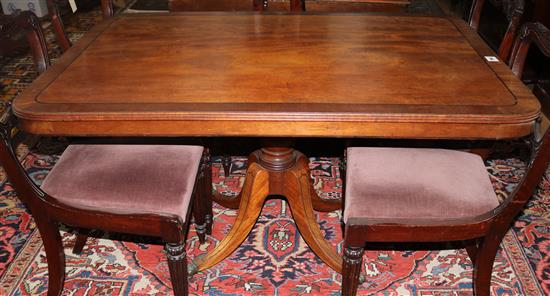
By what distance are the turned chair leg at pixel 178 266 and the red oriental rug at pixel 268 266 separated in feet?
0.79

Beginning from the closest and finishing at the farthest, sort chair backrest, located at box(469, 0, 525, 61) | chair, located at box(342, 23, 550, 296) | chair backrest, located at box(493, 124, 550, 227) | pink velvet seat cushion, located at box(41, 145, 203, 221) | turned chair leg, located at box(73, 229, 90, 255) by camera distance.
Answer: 1. chair backrest, located at box(493, 124, 550, 227)
2. chair, located at box(342, 23, 550, 296)
3. pink velvet seat cushion, located at box(41, 145, 203, 221)
4. chair backrest, located at box(469, 0, 525, 61)
5. turned chair leg, located at box(73, 229, 90, 255)

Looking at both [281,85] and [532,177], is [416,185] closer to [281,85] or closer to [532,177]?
[532,177]

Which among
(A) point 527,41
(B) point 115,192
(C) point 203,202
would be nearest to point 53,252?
(B) point 115,192

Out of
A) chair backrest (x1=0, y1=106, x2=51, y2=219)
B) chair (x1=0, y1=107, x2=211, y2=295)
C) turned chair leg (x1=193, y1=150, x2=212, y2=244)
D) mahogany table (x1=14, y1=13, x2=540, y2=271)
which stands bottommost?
turned chair leg (x1=193, y1=150, x2=212, y2=244)

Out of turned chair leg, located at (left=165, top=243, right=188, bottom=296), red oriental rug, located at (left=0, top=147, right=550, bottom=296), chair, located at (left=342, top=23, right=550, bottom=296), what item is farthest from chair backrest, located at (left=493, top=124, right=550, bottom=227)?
turned chair leg, located at (left=165, top=243, right=188, bottom=296)

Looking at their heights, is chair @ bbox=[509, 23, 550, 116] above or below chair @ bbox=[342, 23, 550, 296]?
above

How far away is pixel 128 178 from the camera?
153cm

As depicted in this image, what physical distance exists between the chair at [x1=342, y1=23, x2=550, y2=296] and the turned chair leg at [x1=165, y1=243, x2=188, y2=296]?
0.49 metres

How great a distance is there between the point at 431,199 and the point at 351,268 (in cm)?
31

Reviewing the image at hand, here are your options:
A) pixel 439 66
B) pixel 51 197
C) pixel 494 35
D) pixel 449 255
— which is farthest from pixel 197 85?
pixel 494 35

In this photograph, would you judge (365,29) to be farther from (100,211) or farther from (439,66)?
(100,211)

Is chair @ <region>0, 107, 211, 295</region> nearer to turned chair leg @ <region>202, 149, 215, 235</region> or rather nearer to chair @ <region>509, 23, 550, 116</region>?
turned chair leg @ <region>202, 149, 215, 235</region>

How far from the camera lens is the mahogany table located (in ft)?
4.16

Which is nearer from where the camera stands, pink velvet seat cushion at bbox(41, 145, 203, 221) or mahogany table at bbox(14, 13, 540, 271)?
mahogany table at bbox(14, 13, 540, 271)
